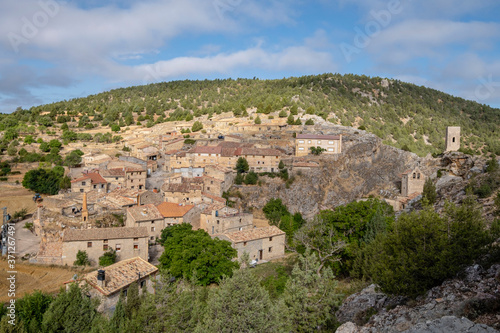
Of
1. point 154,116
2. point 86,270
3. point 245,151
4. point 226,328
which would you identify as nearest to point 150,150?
point 245,151

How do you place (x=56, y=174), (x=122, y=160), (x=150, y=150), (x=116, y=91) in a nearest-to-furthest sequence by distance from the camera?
1. (x=56, y=174)
2. (x=122, y=160)
3. (x=150, y=150)
4. (x=116, y=91)

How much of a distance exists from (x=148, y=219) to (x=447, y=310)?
29313mm

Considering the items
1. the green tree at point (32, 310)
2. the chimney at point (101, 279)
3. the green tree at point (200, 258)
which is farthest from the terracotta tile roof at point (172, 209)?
the green tree at point (32, 310)

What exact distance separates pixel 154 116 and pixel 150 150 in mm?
41806

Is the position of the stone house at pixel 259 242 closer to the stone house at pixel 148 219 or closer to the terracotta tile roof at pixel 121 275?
the stone house at pixel 148 219

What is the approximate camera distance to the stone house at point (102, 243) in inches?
1125

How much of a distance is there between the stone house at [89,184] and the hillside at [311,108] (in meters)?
38.3

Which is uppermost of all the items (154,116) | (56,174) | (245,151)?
(154,116)

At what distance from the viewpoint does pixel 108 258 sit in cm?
2880

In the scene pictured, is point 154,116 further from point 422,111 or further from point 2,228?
point 422,111

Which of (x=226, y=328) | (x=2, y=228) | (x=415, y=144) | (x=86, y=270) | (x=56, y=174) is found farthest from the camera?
(x=415, y=144)

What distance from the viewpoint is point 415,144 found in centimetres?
7944

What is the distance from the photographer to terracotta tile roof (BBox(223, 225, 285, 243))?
31.0 meters

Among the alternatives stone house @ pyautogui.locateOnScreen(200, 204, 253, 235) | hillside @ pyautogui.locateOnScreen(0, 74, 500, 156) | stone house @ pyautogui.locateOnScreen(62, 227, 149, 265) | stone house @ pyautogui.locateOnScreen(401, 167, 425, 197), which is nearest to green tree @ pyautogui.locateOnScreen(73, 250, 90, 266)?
stone house @ pyautogui.locateOnScreen(62, 227, 149, 265)
